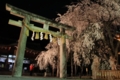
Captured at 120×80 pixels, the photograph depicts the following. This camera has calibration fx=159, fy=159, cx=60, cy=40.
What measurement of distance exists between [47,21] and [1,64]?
706 inches

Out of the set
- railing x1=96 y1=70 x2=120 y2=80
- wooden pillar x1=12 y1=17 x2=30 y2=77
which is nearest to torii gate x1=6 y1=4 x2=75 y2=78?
wooden pillar x1=12 y1=17 x2=30 y2=77

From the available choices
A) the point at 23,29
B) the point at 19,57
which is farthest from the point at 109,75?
the point at 23,29

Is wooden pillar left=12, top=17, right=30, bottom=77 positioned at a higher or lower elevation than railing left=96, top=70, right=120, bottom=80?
higher

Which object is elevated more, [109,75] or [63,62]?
[63,62]

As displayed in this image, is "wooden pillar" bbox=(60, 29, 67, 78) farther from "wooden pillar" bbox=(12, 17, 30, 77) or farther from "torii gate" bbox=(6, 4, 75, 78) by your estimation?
"wooden pillar" bbox=(12, 17, 30, 77)

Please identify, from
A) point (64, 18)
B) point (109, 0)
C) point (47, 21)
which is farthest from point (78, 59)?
point (47, 21)

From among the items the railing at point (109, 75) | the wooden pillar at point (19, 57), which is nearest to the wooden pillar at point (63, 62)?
the wooden pillar at point (19, 57)

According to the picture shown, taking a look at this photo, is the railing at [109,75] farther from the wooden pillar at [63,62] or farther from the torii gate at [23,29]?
the torii gate at [23,29]

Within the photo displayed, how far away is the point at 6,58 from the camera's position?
2497 centimetres

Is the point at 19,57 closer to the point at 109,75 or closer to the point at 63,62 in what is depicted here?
the point at 63,62

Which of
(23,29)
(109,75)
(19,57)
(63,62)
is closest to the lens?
(19,57)

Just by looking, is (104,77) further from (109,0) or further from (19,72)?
(19,72)

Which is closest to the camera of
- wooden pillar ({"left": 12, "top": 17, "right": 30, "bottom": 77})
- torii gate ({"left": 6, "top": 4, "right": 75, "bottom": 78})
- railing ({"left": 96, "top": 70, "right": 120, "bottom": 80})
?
wooden pillar ({"left": 12, "top": 17, "right": 30, "bottom": 77})

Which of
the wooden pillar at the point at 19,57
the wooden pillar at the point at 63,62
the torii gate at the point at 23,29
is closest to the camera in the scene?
the wooden pillar at the point at 19,57
